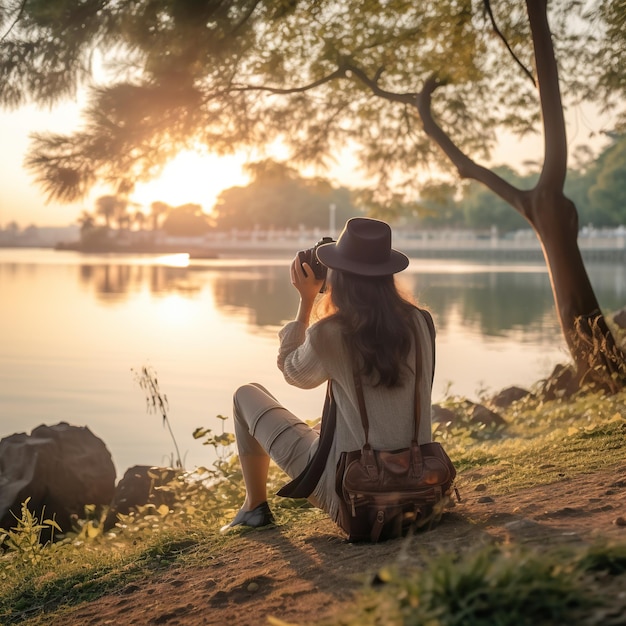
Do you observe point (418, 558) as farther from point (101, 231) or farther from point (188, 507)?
point (101, 231)

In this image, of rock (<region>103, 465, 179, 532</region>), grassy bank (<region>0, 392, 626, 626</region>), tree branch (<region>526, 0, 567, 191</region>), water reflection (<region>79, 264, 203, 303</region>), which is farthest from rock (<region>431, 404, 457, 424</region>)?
water reflection (<region>79, 264, 203, 303</region>)

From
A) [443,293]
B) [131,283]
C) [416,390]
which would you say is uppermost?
[416,390]

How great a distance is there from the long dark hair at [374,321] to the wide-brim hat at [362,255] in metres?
0.04

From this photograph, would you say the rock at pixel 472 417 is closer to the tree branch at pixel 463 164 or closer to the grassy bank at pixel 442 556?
the grassy bank at pixel 442 556

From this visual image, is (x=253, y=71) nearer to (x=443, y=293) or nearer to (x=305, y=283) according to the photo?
(x=305, y=283)

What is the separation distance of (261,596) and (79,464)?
3.39 meters

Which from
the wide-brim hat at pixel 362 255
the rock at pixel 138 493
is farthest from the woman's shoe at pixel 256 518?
the rock at pixel 138 493

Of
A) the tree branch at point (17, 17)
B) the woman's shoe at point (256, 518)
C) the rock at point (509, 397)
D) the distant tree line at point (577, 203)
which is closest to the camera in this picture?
the woman's shoe at point (256, 518)

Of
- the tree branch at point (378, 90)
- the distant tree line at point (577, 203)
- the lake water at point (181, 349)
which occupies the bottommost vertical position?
the lake water at point (181, 349)

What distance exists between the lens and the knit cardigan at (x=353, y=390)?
329 cm

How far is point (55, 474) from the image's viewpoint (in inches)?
234

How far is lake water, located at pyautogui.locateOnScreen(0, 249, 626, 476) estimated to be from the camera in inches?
402

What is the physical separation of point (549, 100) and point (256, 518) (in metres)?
5.56

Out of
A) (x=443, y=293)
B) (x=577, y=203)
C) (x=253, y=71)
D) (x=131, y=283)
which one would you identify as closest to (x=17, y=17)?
(x=253, y=71)
